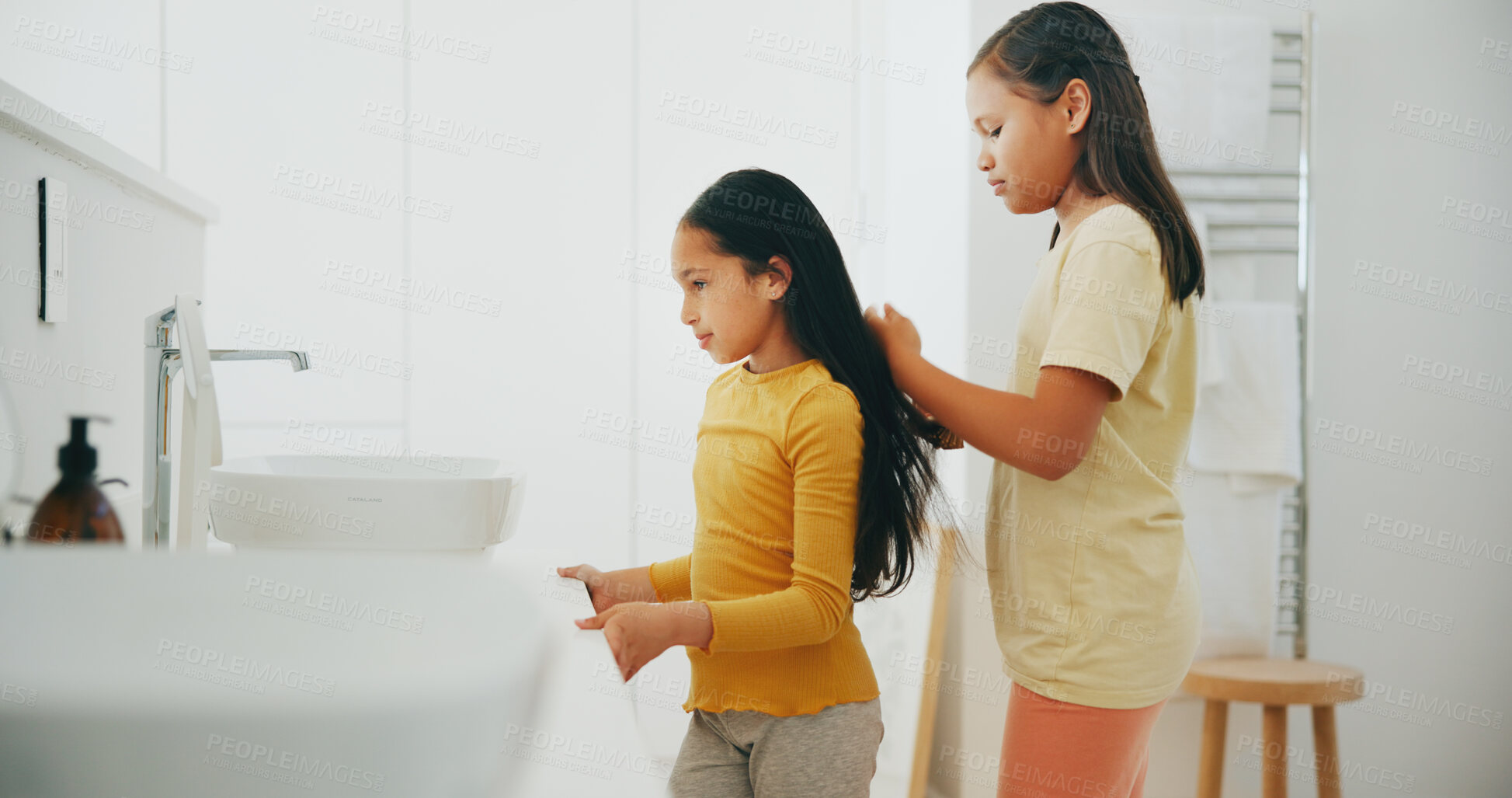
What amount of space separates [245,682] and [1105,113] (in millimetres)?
807

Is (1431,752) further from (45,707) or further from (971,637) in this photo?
(45,707)

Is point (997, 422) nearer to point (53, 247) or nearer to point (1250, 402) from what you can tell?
point (53, 247)

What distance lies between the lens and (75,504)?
0.84m

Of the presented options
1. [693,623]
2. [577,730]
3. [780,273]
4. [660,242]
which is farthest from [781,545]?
[660,242]

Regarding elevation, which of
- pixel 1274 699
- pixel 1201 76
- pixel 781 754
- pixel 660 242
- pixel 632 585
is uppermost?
pixel 1201 76

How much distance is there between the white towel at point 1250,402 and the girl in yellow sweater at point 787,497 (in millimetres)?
1100

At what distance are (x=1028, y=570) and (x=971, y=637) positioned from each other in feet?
3.58

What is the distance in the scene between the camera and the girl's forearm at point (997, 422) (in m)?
0.78

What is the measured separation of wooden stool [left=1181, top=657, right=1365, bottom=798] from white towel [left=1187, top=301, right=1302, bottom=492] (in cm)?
34

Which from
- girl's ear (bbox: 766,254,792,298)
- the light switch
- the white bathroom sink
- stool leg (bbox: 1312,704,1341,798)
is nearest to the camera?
the white bathroom sink

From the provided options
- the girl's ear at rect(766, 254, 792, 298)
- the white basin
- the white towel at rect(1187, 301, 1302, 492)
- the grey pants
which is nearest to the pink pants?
the grey pants

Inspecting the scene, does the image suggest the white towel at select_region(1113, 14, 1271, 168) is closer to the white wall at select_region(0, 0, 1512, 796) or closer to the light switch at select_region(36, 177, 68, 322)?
the white wall at select_region(0, 0, 1512, 796)

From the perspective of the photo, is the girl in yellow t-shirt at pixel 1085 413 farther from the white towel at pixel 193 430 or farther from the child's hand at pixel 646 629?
the white towel at pixel 193 430

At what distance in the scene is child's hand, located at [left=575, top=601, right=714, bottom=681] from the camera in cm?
61
